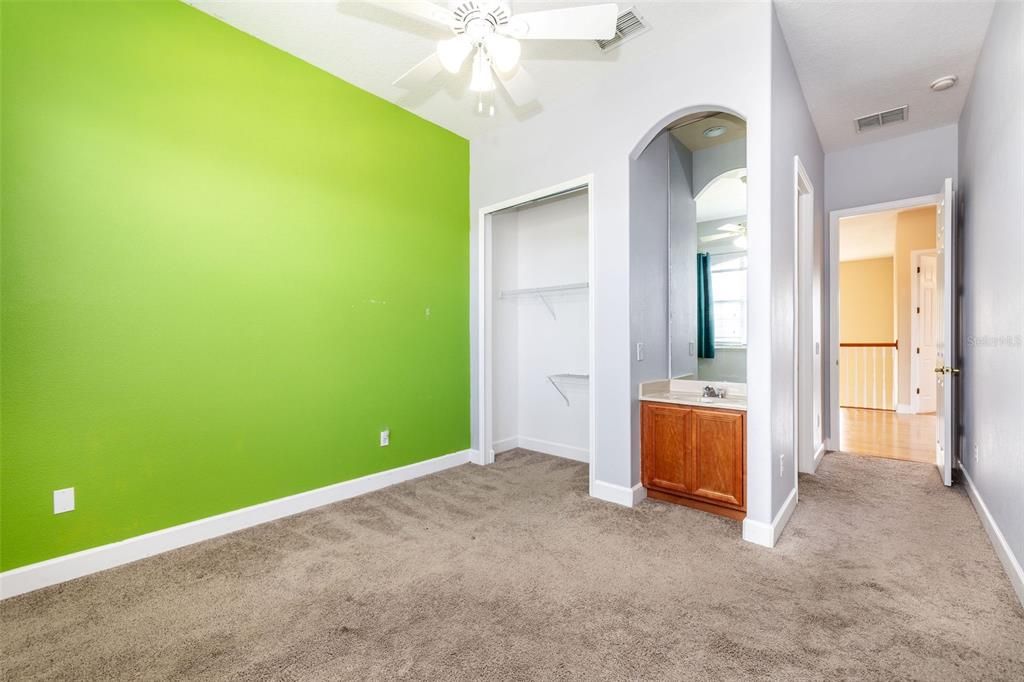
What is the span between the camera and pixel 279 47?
2.92 m

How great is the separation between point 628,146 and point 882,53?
170 cm

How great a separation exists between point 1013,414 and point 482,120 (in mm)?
3779

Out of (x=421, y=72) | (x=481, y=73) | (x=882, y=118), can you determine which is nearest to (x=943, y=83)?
(x=882, y=118)

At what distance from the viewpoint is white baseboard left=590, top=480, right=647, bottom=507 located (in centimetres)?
310

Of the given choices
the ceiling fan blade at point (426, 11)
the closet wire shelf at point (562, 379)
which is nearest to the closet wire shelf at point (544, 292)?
the closet wire shelf at point (562, 379)

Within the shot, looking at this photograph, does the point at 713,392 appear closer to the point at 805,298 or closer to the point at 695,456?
the point at 695,456

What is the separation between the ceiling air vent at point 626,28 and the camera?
2.59 meters

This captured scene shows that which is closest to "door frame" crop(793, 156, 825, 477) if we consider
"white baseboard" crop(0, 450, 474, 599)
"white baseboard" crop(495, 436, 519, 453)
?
"white baseboard" crop(495, 436, 519, 453)

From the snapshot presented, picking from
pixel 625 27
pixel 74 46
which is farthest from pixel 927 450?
pixel 74 46

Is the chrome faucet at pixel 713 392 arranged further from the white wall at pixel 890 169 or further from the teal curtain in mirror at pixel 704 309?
the white wall at pixel 890 169

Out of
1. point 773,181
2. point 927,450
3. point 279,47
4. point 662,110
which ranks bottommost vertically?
point 927,450

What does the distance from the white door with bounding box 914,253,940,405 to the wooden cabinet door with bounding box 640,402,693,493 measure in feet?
19.6

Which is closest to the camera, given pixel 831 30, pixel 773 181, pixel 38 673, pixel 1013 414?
pixel 38 673

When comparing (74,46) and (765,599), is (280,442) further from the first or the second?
(765,599)
